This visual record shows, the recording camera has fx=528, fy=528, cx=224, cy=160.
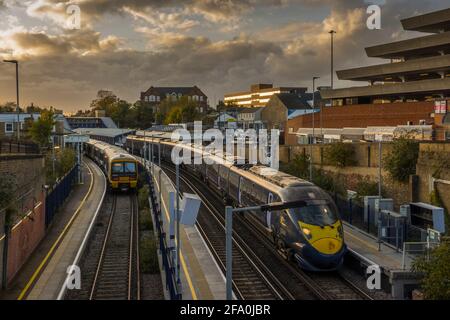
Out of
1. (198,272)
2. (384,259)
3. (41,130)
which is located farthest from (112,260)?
(41,130)

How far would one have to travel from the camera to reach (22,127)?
7819 cm

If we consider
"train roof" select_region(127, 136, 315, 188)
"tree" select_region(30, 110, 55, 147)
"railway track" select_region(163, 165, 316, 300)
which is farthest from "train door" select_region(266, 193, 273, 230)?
"tree" select_region(30, 110, 55, 147)

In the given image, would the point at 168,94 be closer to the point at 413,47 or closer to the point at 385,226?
the point at 413,47

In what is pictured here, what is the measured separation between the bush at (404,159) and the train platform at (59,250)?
20958 millimetres

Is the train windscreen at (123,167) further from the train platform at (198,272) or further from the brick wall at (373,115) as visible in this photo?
the brick wall at (373,115)

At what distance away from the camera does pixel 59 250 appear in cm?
2747

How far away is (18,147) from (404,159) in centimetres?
2690

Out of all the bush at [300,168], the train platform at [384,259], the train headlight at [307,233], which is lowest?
the train platform at [384,259]

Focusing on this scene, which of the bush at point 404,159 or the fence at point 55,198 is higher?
the bush at point 404,159

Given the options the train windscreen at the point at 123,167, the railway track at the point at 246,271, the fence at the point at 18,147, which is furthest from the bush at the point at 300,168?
the fence at the point at 18,147

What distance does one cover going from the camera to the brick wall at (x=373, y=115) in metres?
54.8

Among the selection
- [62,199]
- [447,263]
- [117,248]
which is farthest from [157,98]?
[447,263]

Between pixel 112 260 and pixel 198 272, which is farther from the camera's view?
pixel 112 260
